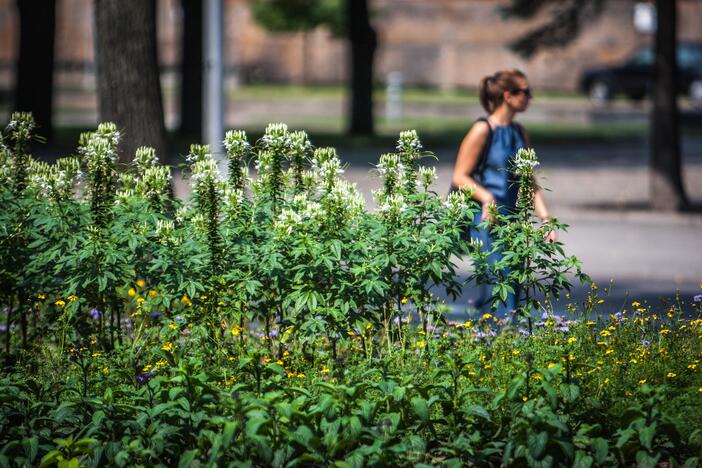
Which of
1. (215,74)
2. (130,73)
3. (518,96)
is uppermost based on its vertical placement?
(215,74)

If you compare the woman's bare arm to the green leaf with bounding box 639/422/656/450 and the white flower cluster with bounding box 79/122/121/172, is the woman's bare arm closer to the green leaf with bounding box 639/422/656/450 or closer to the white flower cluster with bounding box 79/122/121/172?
the white flower cluster with bounding box 79/122/121/172

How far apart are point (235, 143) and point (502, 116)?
2.23 meters

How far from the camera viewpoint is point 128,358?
20.4 feet

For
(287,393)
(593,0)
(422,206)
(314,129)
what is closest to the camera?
(287,393)

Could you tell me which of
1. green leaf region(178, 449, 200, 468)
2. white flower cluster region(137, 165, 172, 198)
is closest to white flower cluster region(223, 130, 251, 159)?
white flower cluster region(137, 165, 172, 198)

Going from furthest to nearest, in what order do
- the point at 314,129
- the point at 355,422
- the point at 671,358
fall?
the point at 314,129 < the point at 671,358 < the point at 355,422

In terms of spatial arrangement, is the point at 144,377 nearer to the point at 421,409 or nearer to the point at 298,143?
the point at 298,143

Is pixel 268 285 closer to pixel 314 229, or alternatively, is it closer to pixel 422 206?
pixel 314 229

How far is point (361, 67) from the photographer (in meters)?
28.4

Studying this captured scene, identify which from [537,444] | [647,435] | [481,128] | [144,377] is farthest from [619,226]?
[537,444]

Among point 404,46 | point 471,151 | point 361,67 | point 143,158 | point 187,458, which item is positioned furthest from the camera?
point 404,46

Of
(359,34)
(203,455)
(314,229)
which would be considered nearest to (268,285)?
(314,229)

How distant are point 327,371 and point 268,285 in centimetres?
56

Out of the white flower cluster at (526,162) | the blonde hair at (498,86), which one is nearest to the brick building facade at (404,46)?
the blonde hair at (498,86)
